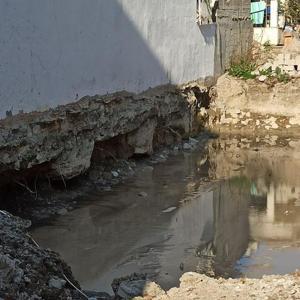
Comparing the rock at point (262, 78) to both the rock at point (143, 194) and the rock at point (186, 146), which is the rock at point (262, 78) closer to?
the rock at point (186, 146)

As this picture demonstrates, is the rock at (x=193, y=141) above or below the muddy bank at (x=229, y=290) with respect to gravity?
below

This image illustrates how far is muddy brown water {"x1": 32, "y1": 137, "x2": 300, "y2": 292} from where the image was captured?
7430 mm

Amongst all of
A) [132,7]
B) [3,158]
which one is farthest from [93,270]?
[132,7]

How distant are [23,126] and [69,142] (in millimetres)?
1247

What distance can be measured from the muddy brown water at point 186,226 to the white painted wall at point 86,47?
1880 millimetres

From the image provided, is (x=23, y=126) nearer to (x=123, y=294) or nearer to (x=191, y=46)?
(x=123, y=294)

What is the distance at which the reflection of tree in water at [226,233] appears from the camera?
7472 mm

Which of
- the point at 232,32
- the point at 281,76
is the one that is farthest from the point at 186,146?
the point at 232,32

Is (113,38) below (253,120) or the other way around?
the other way around

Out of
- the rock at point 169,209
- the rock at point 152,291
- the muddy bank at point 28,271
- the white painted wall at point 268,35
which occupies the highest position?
the white painted wall at point 268,35

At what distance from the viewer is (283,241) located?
27.5ft

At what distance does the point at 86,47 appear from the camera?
10273mm

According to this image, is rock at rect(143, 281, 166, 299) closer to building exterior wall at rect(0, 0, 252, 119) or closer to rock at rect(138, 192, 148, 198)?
building exterior wall at rect(0, 0, 252, 119)

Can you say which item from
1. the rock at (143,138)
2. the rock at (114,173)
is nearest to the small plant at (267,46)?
the rock at (143,138)
